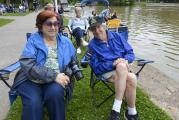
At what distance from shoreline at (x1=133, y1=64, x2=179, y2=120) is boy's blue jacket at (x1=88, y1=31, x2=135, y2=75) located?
3.47ft

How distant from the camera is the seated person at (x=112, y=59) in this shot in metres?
4.74

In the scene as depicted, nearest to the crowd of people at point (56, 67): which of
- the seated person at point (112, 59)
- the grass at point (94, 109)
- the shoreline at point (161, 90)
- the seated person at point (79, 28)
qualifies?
the seated person at point (112, 59)

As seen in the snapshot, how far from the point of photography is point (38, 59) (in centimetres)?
455

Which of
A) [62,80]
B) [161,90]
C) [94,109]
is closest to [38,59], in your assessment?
[62,80]

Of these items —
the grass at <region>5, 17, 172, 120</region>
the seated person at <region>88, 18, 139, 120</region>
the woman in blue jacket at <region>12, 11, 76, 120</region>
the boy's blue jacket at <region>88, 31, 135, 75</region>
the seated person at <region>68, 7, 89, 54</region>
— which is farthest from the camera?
the seated person at <region>68, 7, 89, 54</region>

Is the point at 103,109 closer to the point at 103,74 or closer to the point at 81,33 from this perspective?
the point at 103,74

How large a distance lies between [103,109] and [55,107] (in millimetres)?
1368

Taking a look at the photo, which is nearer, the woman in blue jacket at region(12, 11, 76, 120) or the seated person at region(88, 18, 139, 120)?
the woman in blue jacket at region(12, 11, 76, 120)

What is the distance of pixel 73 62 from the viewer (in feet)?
15.6

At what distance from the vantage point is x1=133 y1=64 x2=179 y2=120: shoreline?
5.67 m

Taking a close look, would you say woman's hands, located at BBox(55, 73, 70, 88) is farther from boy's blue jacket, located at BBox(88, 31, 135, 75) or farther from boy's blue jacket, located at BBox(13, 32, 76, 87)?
boy's blue jacket, located at BBox(88, 31, 135, 75)

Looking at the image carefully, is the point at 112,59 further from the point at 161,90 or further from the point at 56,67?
the point at 161,90

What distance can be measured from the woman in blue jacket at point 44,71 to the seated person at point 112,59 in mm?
609

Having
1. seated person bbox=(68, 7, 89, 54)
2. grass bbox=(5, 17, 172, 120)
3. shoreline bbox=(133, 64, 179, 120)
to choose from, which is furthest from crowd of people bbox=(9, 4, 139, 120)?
seated person bbox=(68, 7, 89, 54)
